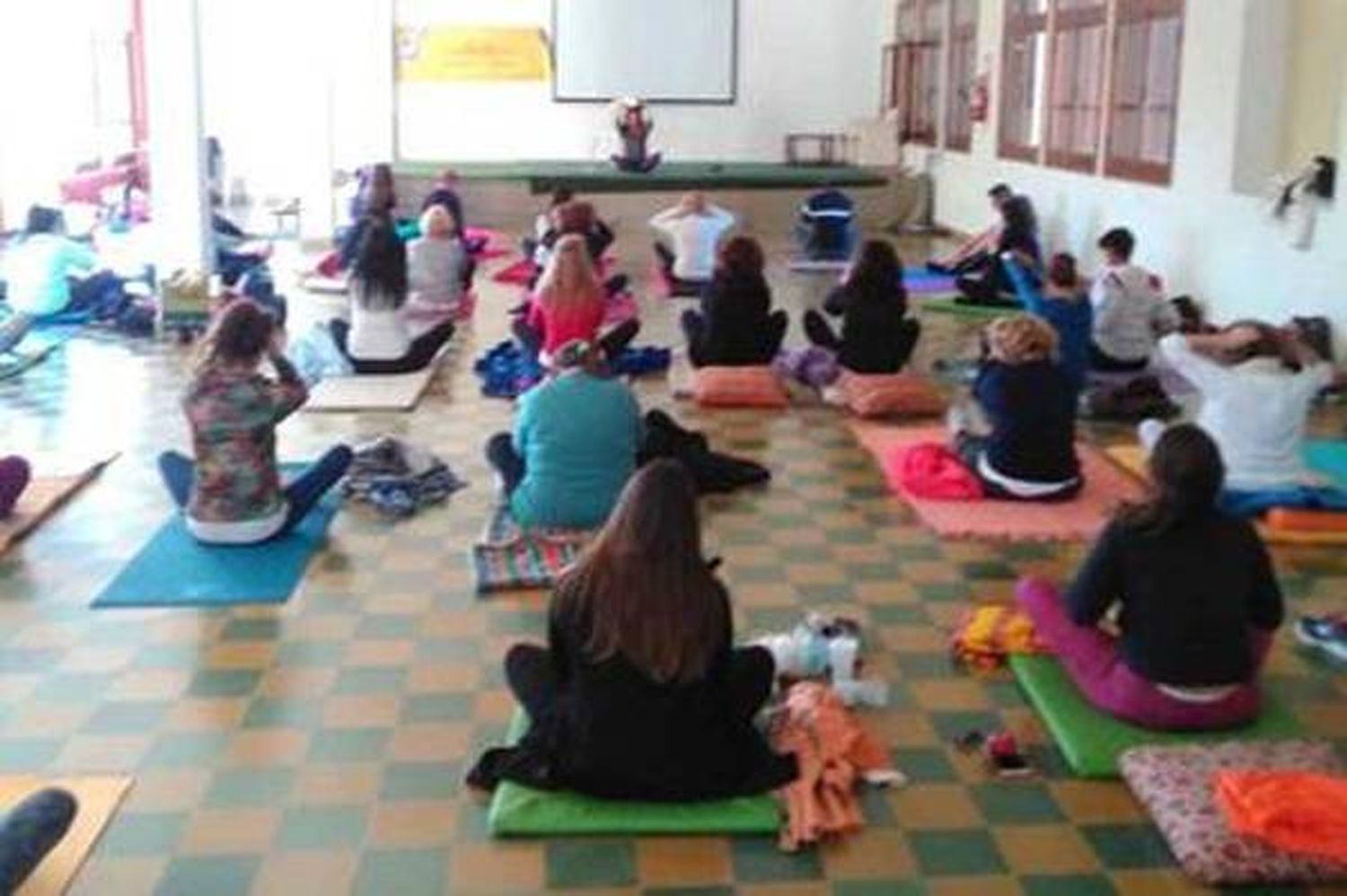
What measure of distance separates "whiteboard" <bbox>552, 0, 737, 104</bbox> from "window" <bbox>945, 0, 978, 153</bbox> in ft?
12.4

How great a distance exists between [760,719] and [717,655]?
50 cm

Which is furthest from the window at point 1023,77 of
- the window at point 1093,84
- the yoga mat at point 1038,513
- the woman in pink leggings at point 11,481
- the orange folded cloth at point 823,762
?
the orange folded cloth at point 823,762

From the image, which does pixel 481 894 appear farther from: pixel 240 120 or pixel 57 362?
pixel 240 120

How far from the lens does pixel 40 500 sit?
5473 millimetres

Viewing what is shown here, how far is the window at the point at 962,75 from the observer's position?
13891mm

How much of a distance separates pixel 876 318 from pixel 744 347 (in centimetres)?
66

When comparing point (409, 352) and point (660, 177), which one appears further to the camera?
point (660, 177)

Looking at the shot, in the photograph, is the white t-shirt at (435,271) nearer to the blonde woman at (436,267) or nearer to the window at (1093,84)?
the blonde woman at (436,267)

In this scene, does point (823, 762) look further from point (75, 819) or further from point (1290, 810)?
point (75, 819)

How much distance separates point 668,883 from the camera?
2947 millimetres

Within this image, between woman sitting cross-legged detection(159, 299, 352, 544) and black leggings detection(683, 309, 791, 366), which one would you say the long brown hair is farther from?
black leggings detection(683, 309, 791, 366)

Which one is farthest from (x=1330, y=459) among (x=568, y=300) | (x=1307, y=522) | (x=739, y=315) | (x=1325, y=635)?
(x=568, y=300)

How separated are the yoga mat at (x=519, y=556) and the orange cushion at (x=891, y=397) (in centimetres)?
227

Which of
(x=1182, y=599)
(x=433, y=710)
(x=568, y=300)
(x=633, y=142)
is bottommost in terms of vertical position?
(x=433, y=710)
